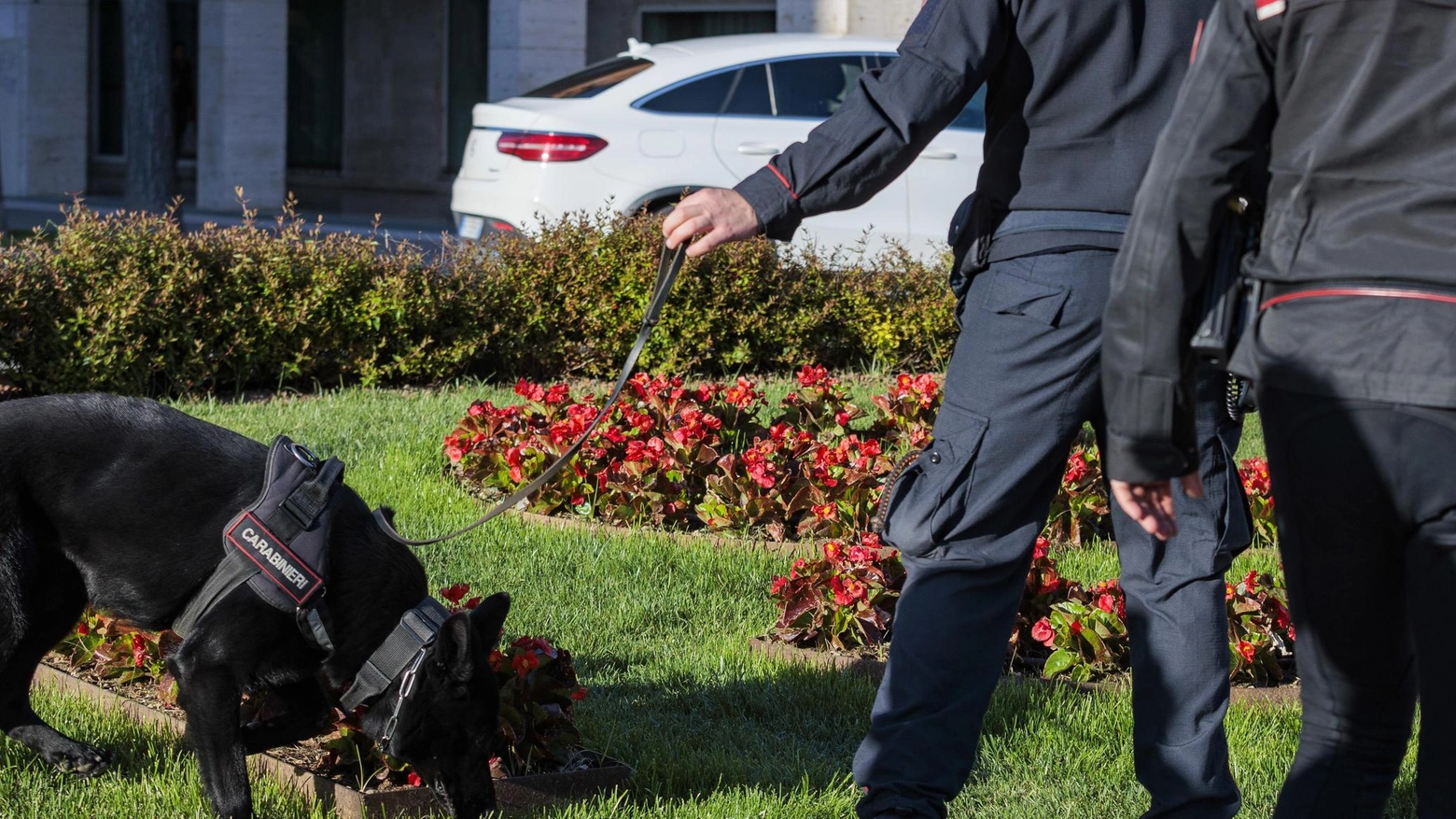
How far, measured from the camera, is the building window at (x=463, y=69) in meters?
21.2

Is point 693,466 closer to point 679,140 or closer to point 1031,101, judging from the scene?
point 1031,101

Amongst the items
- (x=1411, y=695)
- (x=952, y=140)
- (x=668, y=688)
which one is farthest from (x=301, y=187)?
(x=1411, y=695)

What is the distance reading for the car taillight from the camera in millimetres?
9422

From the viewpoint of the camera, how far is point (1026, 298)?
2809mm

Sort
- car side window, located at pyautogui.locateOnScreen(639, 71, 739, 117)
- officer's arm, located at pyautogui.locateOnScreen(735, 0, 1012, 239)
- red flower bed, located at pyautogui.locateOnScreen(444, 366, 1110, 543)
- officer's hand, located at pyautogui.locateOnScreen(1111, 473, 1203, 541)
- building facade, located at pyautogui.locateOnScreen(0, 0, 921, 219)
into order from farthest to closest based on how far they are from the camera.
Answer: building facade, located at pyautogui.locateOnScreen(0, 0, 921, 219), car side window, located at pyautogui.locateOnScreen(639, 71, 739, 117), red flower bed, located at pyautogui.locateOnScreen(444, 366, 1110, 543), officer's arm, located at pyautogui.locateOnScreen(735, 0, 1012, 239), officer's hand, located at pyautogui.locateOnScreen(1111, 473, 1203, 541)

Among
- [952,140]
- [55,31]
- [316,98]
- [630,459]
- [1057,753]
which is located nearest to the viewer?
[1057,753]

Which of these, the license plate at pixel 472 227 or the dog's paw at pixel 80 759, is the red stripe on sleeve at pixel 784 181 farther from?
the license plate at pixel 472 227

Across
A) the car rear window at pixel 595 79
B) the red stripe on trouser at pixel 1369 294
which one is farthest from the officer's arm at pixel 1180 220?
the car rear window at pixel 595 79

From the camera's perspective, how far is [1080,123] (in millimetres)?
2832

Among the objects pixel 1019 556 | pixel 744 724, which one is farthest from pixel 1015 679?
pixel 1019 556

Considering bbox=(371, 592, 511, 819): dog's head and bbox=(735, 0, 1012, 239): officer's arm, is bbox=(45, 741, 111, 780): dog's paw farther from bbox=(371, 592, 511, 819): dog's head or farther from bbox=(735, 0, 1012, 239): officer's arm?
bbox=(735, 0, 1012, 239): officer's arm

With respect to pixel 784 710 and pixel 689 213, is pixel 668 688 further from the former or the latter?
pixel 689 213

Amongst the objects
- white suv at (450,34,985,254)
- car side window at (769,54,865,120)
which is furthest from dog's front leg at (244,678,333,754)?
car side window at (769,54,865,120)

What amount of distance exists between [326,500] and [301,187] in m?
20.4
